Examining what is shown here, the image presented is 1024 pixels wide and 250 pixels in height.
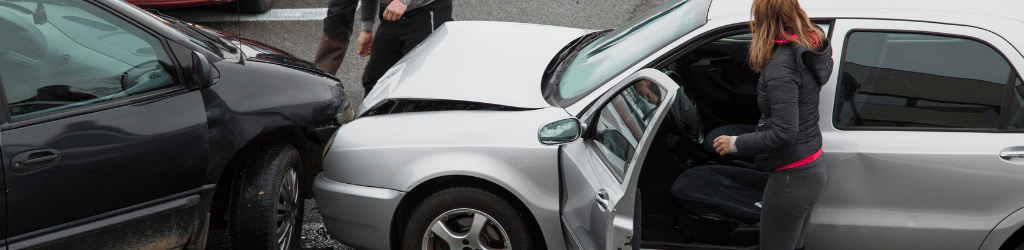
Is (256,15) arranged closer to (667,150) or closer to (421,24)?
(421,24)

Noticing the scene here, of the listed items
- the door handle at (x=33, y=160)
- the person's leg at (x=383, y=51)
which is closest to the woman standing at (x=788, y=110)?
the door handle at (x=33, y=160)

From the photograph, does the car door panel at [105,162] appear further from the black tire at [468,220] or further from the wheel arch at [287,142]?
the black tire at [468,220]

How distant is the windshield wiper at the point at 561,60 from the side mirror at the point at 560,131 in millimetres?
329

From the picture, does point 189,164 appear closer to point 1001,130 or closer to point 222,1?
point 1001,130

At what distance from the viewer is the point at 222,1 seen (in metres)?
6.98

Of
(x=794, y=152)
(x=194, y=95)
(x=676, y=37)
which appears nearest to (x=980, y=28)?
(x=794, y=152)

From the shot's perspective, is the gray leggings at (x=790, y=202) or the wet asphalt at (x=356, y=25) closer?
the gray leggings at (x=790, y=202)

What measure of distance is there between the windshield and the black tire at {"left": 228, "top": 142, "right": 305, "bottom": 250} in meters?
1.37

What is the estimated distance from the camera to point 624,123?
2982mm

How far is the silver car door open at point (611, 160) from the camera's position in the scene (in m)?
2.71

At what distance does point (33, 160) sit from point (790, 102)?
276 cm

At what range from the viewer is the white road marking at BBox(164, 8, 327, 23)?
24.2ft

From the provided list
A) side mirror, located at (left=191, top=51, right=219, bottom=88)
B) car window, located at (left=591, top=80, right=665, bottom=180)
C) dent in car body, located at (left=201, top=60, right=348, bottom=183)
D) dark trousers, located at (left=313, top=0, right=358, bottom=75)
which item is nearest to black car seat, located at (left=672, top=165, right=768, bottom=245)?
car window, located at (left=591, top=80, right=665, bottom=180)

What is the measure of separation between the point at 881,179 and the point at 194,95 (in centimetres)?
289
